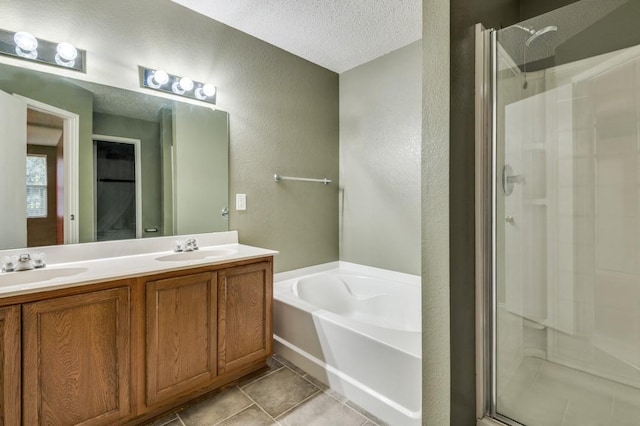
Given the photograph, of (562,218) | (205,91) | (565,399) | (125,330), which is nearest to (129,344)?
(125,330)

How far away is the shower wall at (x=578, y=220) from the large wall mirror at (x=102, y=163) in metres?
1.92

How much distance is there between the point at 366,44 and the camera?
245 centimetres

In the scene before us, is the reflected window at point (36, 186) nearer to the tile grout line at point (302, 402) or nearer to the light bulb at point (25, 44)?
the light bulb at point (25, 44)

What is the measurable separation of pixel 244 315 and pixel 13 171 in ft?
4.60

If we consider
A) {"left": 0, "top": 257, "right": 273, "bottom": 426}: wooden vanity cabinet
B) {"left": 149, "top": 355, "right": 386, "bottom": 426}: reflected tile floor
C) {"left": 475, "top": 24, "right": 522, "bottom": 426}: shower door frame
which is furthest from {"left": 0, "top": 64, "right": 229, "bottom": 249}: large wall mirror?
{"left": 475, "top": 24, "right": 522, "bottom": 426}: shower door frame

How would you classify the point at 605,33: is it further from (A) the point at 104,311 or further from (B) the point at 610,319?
Answer: (A) the point at 104,311

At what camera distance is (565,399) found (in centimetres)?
142

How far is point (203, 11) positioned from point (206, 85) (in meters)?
0.50

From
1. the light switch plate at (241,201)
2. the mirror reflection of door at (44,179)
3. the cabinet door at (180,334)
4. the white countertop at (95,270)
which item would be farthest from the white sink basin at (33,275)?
the light switch plate at (241,201)

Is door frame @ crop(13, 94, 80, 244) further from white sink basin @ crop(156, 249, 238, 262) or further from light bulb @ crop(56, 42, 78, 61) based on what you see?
white sink basin @ crop(156, 249, 238, 262)

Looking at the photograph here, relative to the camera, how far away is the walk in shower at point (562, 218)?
1307mm

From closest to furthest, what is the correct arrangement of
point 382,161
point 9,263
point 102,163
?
1. point 9,263
2. point 102,163
3. point 382,161

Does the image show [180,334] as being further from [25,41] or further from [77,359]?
[25,41]

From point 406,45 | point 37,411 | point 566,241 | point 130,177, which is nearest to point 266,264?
point 130,177
